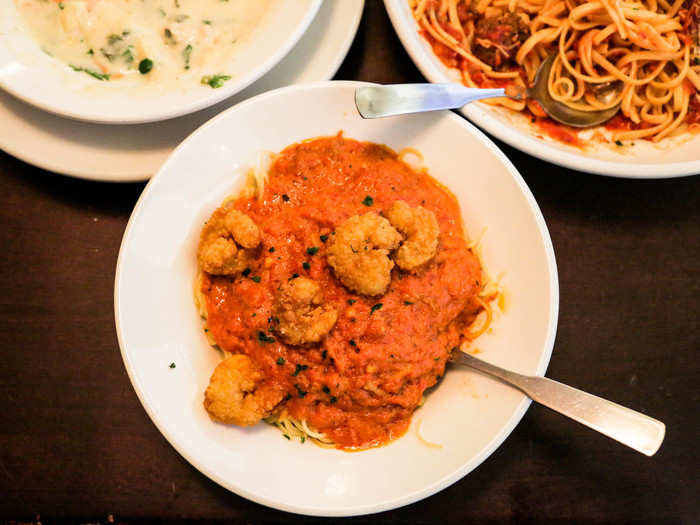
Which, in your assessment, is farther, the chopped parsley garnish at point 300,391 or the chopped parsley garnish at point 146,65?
the chopped parsley garnish at point 146,65

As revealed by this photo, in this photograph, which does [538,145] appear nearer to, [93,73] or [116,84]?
[116,84]

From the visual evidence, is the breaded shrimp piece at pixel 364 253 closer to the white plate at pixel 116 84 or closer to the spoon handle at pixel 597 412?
the spoon handle at pixel 597 412

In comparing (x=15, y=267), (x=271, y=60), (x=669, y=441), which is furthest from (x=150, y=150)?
(x=669, y=441)

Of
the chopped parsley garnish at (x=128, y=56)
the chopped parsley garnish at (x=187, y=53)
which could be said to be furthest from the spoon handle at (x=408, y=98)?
the chopped parsley garnish at (x=128, y=56)

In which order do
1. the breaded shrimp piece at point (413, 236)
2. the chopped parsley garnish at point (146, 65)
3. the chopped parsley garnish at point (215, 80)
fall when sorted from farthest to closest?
1. the chopped parsley garnish at point (146, 65)
2. the chopped parsley garnish at point (215, 80)
3. the breaded shrimp piece at point (413, 236)

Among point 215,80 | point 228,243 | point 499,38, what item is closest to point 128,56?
point 215,80

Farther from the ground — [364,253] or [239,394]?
[364,253]

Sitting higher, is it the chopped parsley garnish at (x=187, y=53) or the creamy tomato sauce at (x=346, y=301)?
the chopped parsley garnish at (x=187, y=53)
